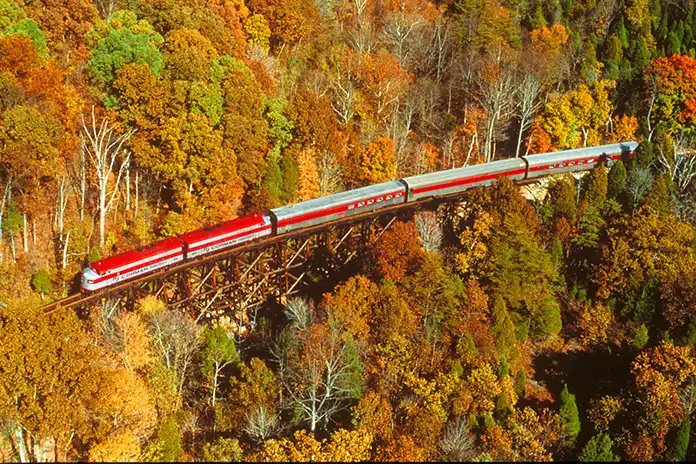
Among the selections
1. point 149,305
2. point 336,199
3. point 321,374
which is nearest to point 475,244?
point 336,199

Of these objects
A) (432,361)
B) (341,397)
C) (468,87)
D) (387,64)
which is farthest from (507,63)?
(341,397)

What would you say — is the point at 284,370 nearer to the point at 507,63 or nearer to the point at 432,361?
the point at 432,361

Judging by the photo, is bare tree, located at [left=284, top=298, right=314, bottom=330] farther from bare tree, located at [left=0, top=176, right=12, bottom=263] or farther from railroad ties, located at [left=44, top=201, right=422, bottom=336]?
bare tree, located at [left=0, top=176, right=12, bottom=263]

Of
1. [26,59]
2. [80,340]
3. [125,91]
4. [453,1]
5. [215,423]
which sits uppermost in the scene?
[453,1]

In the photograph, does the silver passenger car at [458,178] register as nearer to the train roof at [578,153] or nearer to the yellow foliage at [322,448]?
the train roof at [578,153]

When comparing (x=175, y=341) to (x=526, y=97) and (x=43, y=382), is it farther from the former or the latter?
(x=526, y=97)

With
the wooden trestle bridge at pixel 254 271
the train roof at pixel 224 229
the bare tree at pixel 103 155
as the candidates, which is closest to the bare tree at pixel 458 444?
the wooden trestle bridge at pixel 254 271
